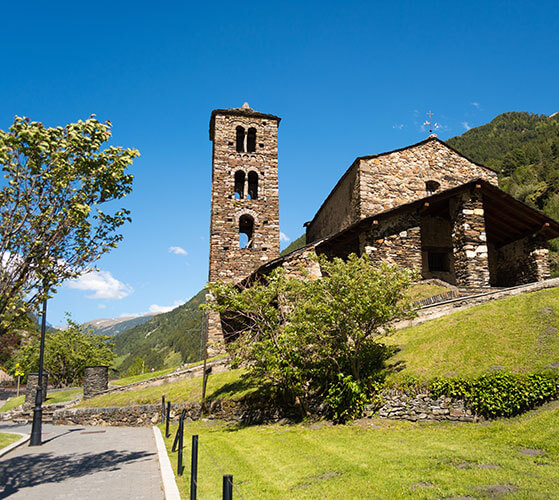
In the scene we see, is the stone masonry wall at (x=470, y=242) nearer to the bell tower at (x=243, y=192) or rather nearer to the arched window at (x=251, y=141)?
the bell tower at (x=243, y=192)

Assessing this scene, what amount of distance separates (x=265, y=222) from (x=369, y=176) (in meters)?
9.20

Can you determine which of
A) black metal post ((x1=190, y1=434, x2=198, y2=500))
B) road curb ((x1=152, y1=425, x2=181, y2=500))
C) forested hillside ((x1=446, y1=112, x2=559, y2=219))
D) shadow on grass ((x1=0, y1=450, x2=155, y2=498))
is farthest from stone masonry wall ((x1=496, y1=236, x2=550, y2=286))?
forested hillside ((x1=446, y1=112, x2=559, y2=219))

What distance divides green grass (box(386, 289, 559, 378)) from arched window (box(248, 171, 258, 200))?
20186 millimetres

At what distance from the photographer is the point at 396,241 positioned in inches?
816

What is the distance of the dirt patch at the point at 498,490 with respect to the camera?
238 inches

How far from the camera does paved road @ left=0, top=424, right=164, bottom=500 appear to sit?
779cm

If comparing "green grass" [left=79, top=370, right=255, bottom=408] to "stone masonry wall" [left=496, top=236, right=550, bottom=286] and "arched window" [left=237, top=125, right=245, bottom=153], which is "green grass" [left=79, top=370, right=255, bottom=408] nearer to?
"stone masonry wall" [left=496, top=236, right=550, bottom=286]

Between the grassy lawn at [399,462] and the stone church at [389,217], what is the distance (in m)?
6.30

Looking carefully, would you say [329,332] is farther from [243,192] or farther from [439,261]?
[243,192]

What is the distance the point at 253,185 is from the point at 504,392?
86.5 feet

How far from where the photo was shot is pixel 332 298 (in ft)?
44.4

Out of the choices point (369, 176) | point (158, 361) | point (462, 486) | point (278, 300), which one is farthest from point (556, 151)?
point (158, 361)

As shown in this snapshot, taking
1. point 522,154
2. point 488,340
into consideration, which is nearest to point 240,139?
point 488,340

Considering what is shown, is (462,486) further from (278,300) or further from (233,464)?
(278,300)
